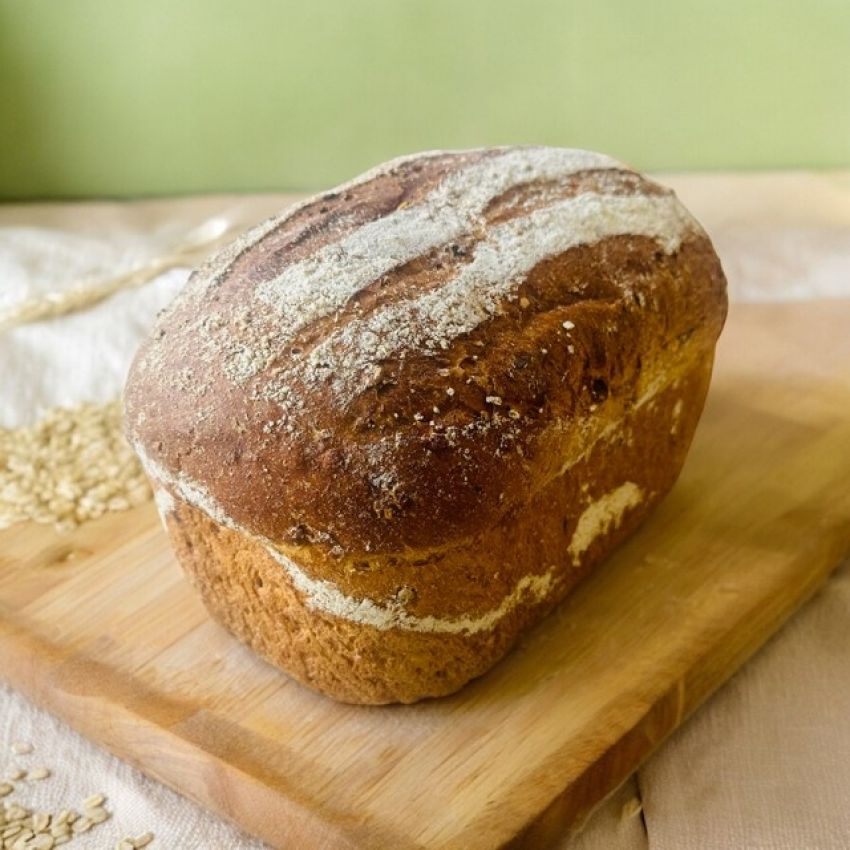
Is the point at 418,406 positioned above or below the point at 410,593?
above

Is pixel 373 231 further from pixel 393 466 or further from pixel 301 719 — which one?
pixel 301 719

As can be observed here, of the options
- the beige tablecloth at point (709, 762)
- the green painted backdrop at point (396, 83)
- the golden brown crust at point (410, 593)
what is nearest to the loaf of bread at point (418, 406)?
the golden brown crust at point (410, 593)

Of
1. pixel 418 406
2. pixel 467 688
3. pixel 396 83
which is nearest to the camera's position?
pixel 418 406

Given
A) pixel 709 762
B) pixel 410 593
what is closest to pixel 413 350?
pixel 410 593

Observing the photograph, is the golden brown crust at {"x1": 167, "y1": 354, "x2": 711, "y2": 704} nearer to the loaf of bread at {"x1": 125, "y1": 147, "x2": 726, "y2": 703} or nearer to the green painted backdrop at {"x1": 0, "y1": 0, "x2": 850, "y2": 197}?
the loaf of bread at {"x1": 125, "y1": 147, "x2": 726, "y2": 703}

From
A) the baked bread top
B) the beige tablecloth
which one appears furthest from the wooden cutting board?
the baked bread top

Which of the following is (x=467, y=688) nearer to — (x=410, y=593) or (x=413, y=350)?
(x=410, y=593)
